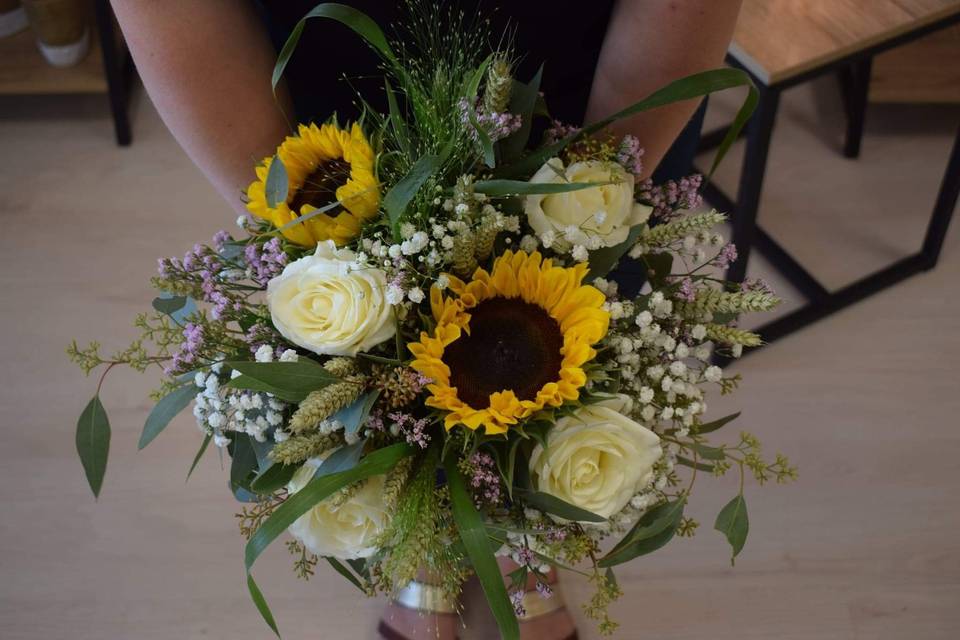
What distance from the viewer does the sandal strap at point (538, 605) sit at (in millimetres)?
1372

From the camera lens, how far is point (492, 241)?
30.2 inches

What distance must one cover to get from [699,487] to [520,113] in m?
0.95

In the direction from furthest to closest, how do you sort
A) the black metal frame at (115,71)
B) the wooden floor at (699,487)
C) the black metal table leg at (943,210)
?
the black metal frame at (115,71) → the black metal table leg at (943,210) → the wooden floor at (699,487)

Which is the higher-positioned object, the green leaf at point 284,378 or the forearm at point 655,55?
the forearm at point 655,55

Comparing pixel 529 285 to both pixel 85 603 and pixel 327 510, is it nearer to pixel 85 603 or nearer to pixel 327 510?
pixel 327 510

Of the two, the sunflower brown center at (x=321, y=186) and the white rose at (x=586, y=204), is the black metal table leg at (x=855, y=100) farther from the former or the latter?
the sunflower brown center at (x=321, y=186)

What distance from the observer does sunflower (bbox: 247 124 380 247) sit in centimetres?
78

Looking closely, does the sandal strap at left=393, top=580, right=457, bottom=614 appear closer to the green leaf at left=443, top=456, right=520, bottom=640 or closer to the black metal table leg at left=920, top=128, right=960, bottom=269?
the green leaf at left=443, top=456, right=520, bottom=640

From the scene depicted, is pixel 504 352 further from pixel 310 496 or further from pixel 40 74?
pixel 40 74

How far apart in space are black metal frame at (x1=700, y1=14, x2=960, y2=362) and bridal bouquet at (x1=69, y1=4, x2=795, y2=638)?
654mm

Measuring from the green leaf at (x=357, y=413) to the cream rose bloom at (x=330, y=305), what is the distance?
4cm

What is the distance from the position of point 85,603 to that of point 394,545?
3.02 ft

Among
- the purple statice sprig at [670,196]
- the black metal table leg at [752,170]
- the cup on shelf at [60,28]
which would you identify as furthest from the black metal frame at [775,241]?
the cup on shelf at [60,28]

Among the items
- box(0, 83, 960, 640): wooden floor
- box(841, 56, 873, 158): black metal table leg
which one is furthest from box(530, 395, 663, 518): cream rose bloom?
box(841, 56, 873, 158): black metal table leg
